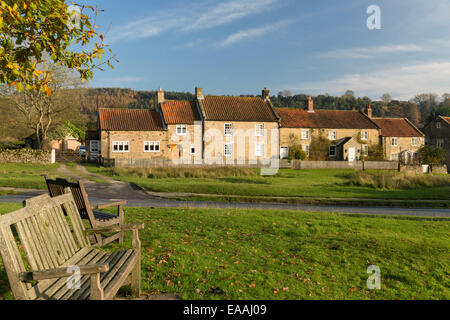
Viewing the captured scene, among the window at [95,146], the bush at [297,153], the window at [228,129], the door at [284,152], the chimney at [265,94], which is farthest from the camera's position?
the chimney at [265,94]

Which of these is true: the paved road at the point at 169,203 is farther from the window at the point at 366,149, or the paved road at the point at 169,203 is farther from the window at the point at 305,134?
the window at the point at 366,149

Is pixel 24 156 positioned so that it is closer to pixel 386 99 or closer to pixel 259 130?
pixel 259 130

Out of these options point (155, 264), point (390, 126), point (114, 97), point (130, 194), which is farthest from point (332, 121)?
point (114, 97)

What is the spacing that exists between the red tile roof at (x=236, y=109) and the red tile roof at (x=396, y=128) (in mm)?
18901

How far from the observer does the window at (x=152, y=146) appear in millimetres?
Result: 44906

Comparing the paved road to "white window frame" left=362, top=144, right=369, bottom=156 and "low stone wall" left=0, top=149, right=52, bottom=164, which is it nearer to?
"low stone wall" left=0, top=149, right=52, bottom=164

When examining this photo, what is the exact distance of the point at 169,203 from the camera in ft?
51.8

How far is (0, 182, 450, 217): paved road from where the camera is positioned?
50.4 ft

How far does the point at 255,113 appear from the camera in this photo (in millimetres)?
48625

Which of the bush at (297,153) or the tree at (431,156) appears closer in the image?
the tree at (431,156)

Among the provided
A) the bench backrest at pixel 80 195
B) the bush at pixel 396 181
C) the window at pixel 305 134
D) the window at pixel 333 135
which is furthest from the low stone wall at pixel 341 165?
the bench backrest at pixel 80 195

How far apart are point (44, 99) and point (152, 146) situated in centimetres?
1500

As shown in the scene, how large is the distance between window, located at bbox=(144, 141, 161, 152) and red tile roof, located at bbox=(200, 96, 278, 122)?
286 inches

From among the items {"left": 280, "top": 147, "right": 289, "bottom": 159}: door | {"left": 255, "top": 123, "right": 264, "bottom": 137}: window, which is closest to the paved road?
{"left": 255, "top": 123, "right": 264, "bottom": 137}: window
